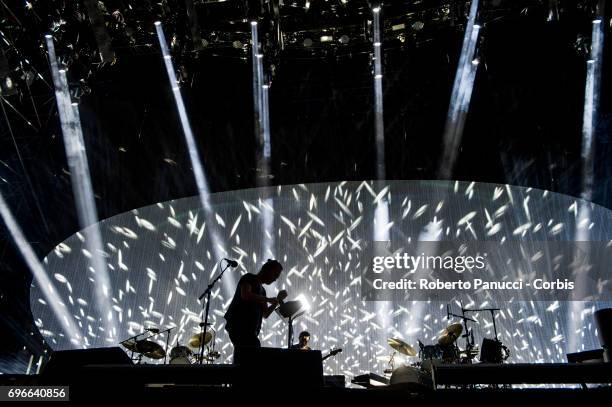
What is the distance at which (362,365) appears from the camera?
21.9ft

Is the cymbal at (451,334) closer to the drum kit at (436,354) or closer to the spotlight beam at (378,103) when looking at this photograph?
the drum kit at (436,354)

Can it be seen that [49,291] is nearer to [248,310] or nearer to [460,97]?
[248,310]

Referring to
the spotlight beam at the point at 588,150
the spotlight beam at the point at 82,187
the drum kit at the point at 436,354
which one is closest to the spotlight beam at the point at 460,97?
the spotlight beam at the point at 588,150

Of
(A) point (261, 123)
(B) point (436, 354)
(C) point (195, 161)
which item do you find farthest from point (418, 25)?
(B) point (436, 354)

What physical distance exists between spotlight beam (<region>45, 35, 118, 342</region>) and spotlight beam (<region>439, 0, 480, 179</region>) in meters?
4.81

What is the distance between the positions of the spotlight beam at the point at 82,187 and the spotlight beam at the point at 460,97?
481 centimetres

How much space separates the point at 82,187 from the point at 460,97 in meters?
5.61

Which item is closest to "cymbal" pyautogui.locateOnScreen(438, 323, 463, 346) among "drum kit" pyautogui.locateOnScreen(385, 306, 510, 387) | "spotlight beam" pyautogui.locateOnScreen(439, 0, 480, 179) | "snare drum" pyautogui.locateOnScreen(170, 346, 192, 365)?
"drum kit" pyautogui.locateOnScreen(385, 306, 510, 387)

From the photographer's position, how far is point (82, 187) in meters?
6.86

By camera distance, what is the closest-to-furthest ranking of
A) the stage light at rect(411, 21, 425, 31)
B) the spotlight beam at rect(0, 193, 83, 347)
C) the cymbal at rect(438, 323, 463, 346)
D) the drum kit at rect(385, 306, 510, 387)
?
the drum kit at rect(385, 306, 510, 387)
the cymbal at rect(438, 323, 463, 346)
the stage light at rect(411, 21, 425, 31)
the spotlight beam at rect(0, 193, 83, 347)

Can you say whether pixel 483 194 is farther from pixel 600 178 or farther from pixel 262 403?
pixel 262 403

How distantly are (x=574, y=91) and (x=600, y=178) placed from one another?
1.40 m

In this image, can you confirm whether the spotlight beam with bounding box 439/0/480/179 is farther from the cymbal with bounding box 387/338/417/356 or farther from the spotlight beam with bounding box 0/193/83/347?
the spotlight beam with bounding box 0/193/83/347

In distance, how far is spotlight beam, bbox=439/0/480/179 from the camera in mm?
5203
